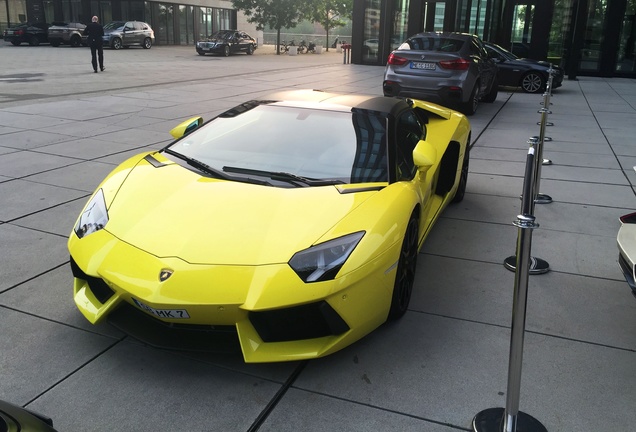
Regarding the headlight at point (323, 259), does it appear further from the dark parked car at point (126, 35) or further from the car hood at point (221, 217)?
the dark parked car at point (126, 35)

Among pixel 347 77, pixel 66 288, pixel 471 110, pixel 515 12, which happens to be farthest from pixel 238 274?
pixel 515 12

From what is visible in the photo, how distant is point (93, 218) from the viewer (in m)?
3.52

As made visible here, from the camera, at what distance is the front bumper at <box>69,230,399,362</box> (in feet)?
9.30

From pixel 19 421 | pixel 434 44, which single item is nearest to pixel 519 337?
pixel 19 421

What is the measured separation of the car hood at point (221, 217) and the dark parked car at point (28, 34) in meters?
38.5

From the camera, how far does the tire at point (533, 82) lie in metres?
17.1

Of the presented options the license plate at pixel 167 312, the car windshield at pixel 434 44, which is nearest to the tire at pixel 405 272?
the license plate at pixel 167 312

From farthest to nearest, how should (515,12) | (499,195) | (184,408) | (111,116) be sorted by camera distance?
(515,12)
(111,116)
(499,195)
(184,408)

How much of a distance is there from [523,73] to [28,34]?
106 ft

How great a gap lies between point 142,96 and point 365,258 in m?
12.0

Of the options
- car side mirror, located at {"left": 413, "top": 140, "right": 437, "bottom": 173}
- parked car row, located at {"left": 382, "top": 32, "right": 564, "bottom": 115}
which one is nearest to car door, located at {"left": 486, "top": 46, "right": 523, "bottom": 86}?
parked car row, located at {"left": 382, "top": 32, "right": 564, "bottom": 115}

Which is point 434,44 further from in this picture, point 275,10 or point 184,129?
point 275,10

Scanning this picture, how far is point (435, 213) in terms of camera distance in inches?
Result: 188

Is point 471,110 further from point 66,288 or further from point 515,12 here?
point 515,12
